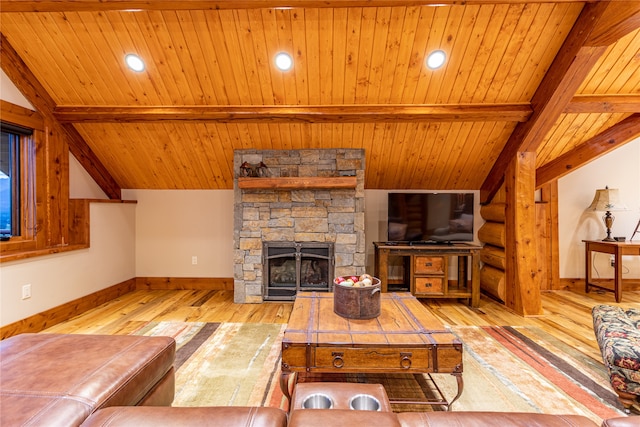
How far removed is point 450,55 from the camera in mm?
2896

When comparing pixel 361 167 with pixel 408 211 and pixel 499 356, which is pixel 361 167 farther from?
pixel 499 356

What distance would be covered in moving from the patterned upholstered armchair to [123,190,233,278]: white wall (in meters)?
4.21

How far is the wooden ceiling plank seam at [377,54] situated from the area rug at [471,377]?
260cm

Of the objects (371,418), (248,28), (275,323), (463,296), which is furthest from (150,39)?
(463,296)

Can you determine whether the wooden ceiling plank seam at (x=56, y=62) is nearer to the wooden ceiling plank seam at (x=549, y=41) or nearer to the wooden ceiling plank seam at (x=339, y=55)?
the wooden ceiling plank seam at (x=339, y=55)

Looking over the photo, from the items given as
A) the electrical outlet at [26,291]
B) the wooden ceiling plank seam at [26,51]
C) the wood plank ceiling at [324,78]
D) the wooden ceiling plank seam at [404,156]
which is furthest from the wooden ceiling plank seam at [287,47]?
the electrical outlet at [26,291]

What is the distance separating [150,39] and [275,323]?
3011 mm

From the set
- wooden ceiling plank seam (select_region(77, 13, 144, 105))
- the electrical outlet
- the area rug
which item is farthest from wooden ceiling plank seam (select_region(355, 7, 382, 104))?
the electrical outlet

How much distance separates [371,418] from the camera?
0.85 meters

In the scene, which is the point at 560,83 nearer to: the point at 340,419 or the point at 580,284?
the point at 580,284

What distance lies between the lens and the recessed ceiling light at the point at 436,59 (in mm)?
2871

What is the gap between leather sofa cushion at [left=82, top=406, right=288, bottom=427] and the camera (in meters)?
0.87

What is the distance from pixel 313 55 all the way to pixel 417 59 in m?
0.99

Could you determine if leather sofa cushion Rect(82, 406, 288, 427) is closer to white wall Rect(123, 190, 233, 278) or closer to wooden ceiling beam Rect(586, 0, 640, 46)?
wooden ceiling beam Rect(586, 0, 640, 46)
